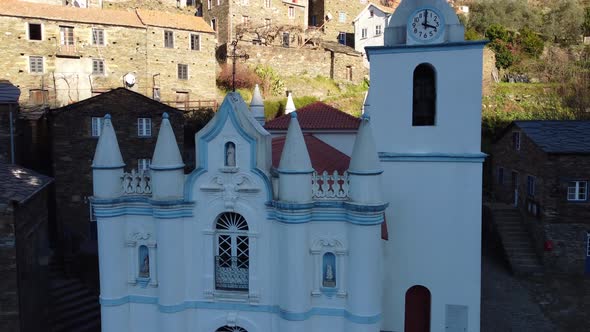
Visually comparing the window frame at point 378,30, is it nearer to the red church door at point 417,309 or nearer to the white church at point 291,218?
the white church at point 291,218

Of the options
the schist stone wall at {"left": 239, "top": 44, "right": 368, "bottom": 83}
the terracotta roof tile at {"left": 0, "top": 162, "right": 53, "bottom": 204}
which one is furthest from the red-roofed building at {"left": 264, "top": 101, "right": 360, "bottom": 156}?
the schist stone wall at {"left": 239, "top": 44, "right": 368, "bottom": 83}

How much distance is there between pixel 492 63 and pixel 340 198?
4282 centimetres

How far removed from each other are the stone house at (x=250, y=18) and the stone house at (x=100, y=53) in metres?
6.47

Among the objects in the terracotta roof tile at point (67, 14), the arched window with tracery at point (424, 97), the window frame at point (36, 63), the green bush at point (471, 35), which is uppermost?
the green bush at point (471, 35)

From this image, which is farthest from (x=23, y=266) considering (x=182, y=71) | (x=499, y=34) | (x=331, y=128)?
(x=499, y=34)

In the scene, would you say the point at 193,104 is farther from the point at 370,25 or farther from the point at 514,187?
the point at 514,187

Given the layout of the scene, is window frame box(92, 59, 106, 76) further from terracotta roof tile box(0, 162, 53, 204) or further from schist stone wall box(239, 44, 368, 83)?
terracotta roof tile box(0, 162, 53, 204)

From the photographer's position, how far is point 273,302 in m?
13.6

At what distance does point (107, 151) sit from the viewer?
45.3ft

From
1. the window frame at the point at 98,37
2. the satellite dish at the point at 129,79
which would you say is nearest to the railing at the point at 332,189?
the satellite dish at the point at 129,79

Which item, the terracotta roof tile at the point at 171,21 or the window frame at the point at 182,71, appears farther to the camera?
the window frame at the point at 182,71

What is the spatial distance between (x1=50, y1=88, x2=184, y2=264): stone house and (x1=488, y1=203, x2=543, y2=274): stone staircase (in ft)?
66.7

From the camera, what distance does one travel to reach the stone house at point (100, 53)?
37000 mm

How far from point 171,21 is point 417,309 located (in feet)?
115
